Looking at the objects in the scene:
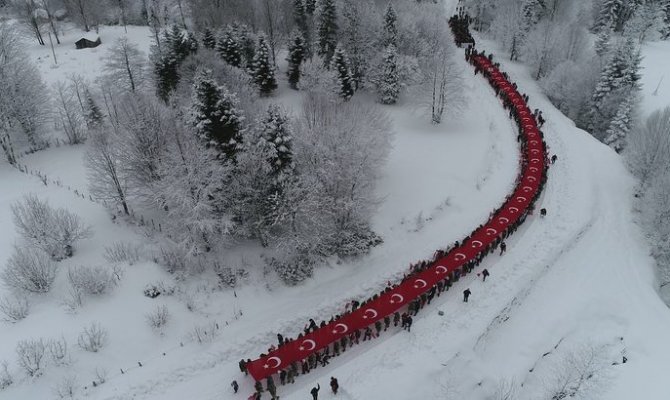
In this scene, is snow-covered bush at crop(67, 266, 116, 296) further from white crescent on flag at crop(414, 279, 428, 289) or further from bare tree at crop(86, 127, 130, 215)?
white crescent on flag at crop(414, 279, 428, 289)

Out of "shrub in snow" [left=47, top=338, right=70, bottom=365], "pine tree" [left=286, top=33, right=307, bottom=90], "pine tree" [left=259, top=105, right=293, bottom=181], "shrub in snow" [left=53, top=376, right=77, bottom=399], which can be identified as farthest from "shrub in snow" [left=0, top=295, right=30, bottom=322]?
"pine tree" [left=286, top=33, right=307, bottom=90]

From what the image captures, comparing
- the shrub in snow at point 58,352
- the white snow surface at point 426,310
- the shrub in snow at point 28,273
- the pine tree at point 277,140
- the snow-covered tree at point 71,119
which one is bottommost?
the white snow surface at point 426,310

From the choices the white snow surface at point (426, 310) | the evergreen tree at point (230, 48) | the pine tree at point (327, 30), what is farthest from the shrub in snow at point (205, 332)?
the pine tree at point (327, 30)

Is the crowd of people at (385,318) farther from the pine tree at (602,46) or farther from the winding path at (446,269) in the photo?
the pine tree at (602,46)

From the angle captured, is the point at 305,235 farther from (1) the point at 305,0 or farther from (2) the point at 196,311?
(1) the point at 305,0

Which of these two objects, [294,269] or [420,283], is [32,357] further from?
[420,283]

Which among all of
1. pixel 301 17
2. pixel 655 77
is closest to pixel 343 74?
pixel 301 17
